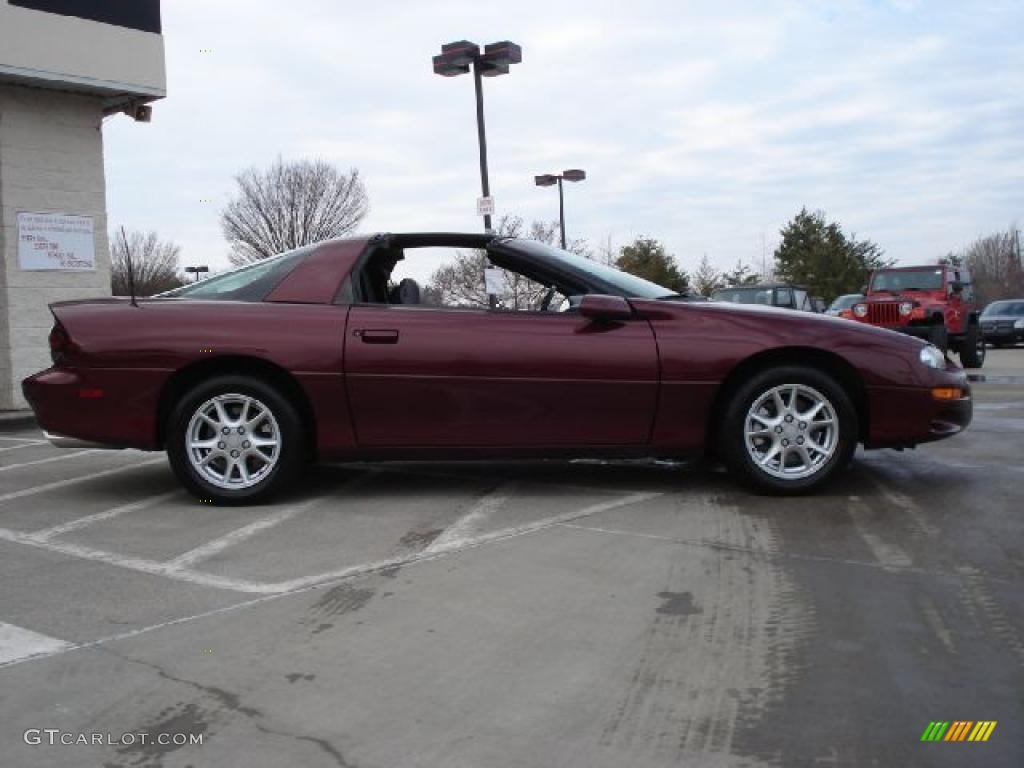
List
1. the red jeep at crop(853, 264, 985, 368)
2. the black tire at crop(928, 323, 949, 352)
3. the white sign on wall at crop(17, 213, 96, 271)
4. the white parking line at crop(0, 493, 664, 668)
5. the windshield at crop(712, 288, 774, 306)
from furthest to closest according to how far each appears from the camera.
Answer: the windshield at crop(712, 288, 774, 306) → the red jeep at crop(853, 264, 985, 368) → the black tire at crop(928, 323, 949, 352) → the white sign on wall at crop(17, 213, 96, 271) → the white parking line at crop(0, 493, 664, 668)

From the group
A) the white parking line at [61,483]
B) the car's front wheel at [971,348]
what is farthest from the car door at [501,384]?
the car's front wheel at [971,348]

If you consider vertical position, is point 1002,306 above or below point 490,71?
below

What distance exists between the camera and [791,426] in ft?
16.5

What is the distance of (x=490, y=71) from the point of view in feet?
55.1

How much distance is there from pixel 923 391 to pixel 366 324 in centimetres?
299

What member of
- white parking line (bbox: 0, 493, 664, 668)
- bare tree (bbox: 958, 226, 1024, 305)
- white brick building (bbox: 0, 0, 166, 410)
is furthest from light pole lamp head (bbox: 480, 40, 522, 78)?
bare tree (bbox: 958, 226, 1024, 305)

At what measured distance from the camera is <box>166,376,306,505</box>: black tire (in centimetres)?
499

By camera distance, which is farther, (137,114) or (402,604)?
(137,114)

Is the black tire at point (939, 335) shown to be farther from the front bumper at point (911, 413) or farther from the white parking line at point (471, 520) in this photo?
the white parking line at point (471, 520)

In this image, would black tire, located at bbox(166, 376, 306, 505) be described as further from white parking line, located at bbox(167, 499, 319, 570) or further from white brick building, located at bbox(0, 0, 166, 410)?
white brick building, located at bbox(0, 0, 166, 410)

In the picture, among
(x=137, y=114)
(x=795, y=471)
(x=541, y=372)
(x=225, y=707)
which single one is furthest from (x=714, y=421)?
(x=137, y=114)

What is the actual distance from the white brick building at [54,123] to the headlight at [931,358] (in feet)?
30.3

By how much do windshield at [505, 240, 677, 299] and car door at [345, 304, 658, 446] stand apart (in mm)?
335

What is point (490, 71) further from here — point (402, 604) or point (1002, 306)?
point (1002, 306)
